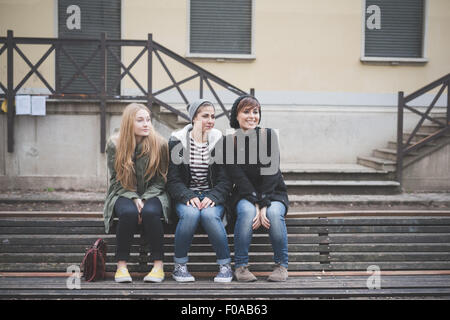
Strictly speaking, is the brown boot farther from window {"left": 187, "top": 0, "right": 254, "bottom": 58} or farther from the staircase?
window {"left": 187, "top": 0, "right": 254, "bottom": 58}

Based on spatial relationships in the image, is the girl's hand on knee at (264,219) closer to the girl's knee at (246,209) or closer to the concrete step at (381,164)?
the girl's knee at (246,209)

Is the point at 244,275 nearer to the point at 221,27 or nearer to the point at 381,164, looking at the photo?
the point at 381,164

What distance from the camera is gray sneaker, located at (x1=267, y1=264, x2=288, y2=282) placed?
3.79 meters

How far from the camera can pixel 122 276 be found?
3.74 metres

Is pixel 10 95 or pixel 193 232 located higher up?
pixel 10 95

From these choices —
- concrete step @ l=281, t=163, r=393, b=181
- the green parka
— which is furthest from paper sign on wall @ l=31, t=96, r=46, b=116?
the green parka

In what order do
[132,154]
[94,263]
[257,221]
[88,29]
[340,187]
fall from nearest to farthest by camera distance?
[94,263] → [257,221] → [132,154] → [340,187] → [88,29]

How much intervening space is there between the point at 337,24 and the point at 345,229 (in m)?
8.60

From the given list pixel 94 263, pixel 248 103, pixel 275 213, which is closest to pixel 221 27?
pixel 248 103

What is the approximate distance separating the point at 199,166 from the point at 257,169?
20.4 inches

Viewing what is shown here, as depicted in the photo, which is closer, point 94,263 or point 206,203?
point 94,263

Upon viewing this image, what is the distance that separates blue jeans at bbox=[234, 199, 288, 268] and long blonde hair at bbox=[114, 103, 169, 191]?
0.82m

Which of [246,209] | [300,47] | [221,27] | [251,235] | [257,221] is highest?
[221,27]
